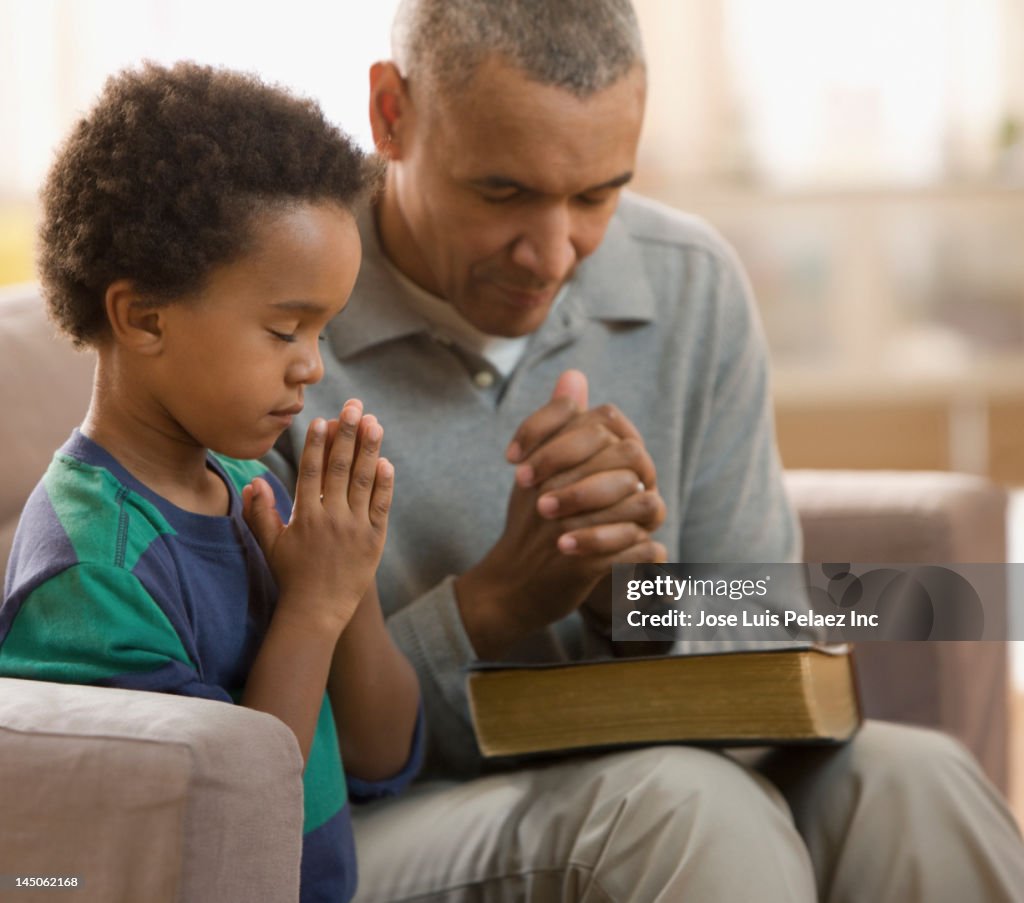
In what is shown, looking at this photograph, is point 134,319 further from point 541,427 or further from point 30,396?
point 30,396

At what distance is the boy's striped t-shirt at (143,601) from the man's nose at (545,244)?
0.37 m

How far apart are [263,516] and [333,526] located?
7 cm

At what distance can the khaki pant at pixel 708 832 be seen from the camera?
3.37 ft

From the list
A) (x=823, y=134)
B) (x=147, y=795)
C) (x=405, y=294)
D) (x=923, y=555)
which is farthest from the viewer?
(x=823, y=134)

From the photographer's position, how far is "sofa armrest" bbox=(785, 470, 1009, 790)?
61.8 inches

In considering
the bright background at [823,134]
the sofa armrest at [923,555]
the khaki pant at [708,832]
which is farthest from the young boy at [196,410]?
the bright background at [823,134]

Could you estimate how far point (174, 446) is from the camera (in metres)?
0.96

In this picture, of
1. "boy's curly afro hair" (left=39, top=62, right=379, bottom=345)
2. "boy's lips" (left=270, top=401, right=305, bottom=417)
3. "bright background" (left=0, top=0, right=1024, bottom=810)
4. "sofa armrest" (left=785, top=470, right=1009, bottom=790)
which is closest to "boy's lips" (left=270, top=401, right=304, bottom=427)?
"boy's lips" (left=270, top=401, right=305, bottom=417)

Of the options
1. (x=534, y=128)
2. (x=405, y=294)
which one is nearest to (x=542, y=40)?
(x=534, y=128)

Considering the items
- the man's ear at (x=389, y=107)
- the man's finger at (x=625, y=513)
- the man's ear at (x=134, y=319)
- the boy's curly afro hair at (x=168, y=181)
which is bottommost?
the man's finger at (x=625, y=513)

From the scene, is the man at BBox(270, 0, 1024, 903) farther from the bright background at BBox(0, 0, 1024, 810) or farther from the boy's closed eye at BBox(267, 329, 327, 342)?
the bright background at BBox(0, 0, 1024, 810)

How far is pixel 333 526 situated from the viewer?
95 cm

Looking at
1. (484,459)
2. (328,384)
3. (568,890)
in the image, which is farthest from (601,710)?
(328,384)

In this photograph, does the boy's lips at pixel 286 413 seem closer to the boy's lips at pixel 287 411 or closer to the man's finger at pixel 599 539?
the boy's lips at pixel 287 411
